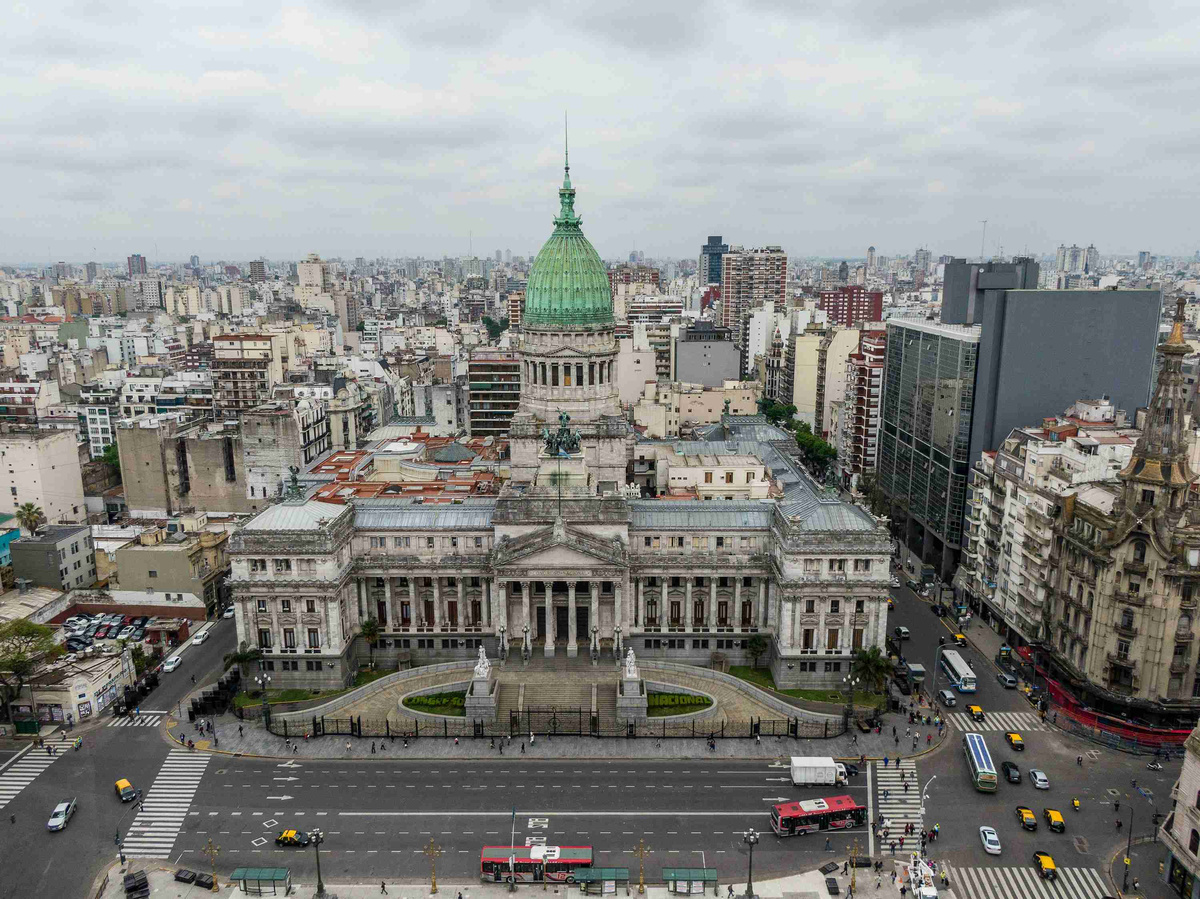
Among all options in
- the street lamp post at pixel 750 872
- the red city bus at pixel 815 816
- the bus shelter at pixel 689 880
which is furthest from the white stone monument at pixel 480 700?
the street lamp post at pixel 750 872

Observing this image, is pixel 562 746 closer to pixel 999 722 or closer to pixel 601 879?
pixel 601 879

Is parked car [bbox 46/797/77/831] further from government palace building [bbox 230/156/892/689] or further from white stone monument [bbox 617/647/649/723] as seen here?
white stone monument [bbox 617/647/649/723]

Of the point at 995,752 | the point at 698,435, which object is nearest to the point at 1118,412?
the point at 995,752

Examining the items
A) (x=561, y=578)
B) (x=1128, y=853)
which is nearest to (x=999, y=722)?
(x=1128, y=853)

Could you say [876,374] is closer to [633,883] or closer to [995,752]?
[995,752]

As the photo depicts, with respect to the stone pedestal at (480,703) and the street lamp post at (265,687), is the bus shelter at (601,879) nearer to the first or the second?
the stone pedestal at (480,703)

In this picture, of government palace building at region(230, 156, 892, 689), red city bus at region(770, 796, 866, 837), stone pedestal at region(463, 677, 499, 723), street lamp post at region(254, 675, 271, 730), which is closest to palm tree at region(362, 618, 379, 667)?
government palace building at region(230, 156, 892, 689)
